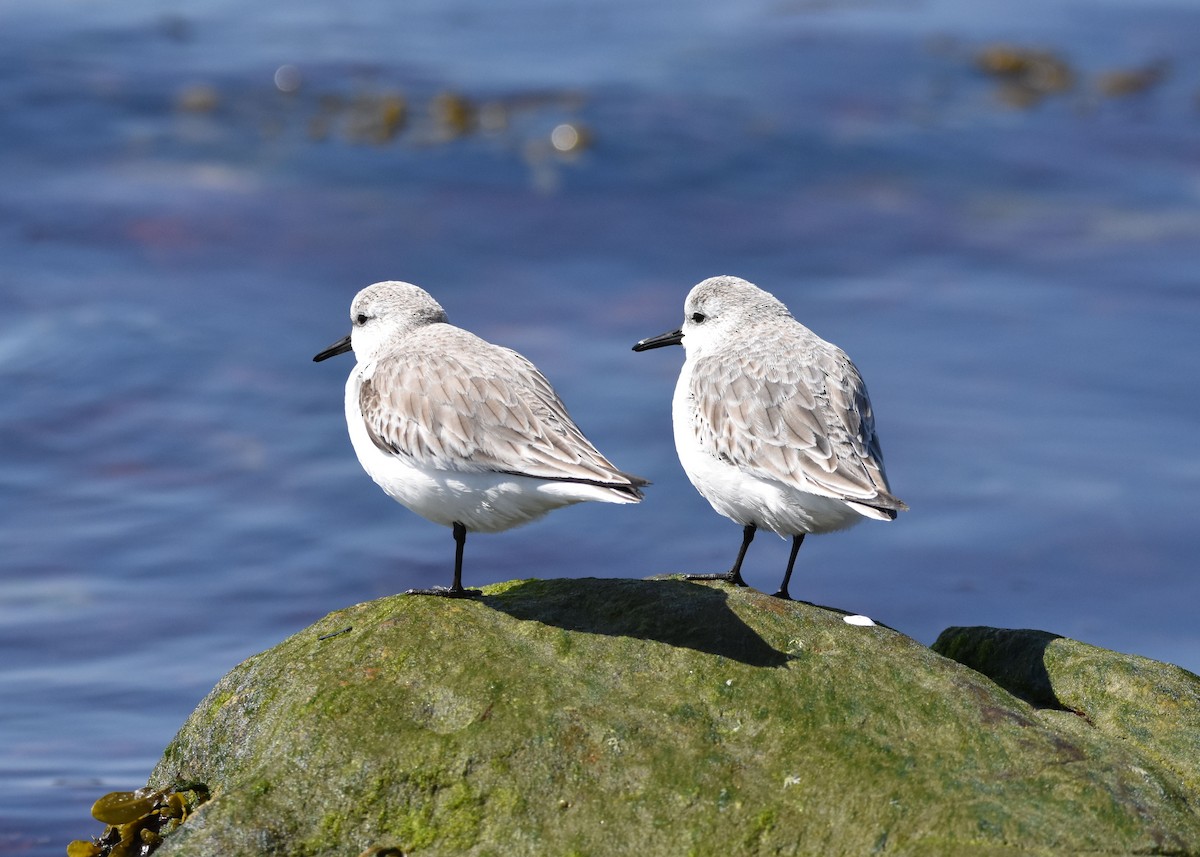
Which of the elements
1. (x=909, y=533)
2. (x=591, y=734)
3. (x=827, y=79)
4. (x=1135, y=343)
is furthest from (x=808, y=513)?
(x=827, y=79)

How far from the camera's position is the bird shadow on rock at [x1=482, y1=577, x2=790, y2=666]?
626 centimetres

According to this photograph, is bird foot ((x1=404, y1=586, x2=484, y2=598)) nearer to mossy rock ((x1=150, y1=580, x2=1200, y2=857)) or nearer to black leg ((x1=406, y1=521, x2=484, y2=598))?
black leg ((x1=406, y1=521, x2=484, y2=598))

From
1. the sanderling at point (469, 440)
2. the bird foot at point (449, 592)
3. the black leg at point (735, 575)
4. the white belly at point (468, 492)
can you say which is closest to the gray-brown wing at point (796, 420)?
the black leg at point (735, 575)

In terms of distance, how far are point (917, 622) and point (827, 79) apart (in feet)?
39.6

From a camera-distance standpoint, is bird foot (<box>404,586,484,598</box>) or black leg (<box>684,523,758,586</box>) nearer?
bird foot (<box>404,586,484,598</box>)

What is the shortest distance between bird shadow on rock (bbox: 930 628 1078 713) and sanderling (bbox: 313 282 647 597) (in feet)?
6.14

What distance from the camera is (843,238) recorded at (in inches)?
690

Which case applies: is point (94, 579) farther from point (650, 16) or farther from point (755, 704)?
point (650, 16)

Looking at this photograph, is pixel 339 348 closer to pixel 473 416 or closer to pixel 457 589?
pixel 473 416

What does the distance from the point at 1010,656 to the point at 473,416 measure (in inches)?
110

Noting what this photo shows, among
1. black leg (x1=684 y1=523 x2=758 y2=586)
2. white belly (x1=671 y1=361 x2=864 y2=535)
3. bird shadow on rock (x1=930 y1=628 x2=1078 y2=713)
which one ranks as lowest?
bird shadow on rock (x1=930 y1=628 x2=1078 y2=713)

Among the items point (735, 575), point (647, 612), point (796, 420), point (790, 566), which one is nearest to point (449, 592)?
point (647, 612)

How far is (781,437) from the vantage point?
24.0 feet

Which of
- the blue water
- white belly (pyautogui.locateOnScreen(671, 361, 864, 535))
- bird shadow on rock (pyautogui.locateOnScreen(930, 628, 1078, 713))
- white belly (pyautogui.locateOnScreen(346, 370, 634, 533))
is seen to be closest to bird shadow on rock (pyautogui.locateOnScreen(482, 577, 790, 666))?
white belly (pyautogui.locateOnScreen(346, 370, 634, 533))
